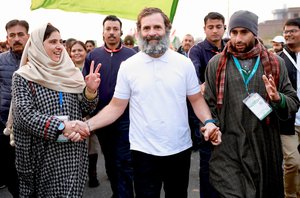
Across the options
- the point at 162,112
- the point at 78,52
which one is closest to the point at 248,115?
the point at 162,112

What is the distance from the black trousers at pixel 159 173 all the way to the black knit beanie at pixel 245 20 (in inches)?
41.1

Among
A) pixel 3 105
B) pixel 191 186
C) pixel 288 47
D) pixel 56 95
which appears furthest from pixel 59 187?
pixel 288 47

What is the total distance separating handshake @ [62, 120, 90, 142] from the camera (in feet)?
10.1

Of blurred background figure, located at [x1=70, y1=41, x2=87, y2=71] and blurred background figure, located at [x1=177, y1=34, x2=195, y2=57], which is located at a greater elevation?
blurred background figure, located at [x1=70, y1=41, x2=87, y2=71]

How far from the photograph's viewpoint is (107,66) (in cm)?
449

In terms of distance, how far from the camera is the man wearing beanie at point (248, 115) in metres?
3.00

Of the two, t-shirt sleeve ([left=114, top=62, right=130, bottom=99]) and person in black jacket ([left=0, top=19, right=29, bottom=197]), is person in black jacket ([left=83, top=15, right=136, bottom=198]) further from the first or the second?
t-shirt sleeve ([left=114, top=62, right=130, bottom=99])

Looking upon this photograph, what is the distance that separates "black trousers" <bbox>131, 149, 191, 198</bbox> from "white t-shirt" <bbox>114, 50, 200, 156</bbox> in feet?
0.20

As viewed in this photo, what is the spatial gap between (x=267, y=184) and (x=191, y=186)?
245 centimetres

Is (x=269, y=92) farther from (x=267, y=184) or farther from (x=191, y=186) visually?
(x=191, y=186)

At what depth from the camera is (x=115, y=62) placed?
453cm

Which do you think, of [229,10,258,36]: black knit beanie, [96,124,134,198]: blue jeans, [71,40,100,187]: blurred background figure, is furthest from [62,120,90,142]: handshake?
[71,40,100,187]: blurred background figure

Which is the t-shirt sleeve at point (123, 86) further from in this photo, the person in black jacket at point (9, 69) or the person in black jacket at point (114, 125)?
the person in black jacket at point (9, 69)

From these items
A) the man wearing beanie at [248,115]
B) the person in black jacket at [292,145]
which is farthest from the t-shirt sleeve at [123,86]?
the person in black jacket at [292,145]
